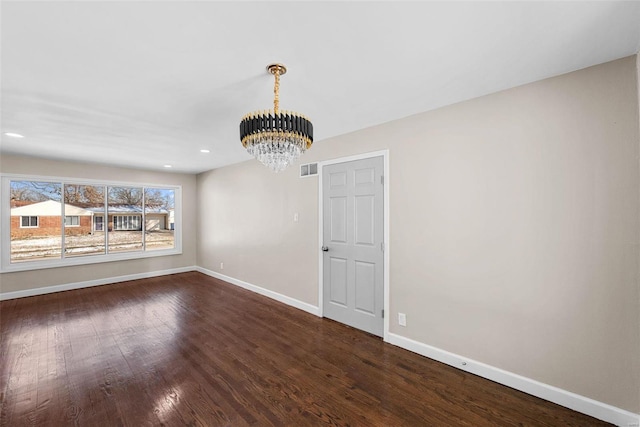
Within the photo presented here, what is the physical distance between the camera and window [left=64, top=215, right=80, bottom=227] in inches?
197

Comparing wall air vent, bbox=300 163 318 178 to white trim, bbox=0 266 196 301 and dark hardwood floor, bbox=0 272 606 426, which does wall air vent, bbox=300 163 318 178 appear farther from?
white trim, bbox=0 266 196 301

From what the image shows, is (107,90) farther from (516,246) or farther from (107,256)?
(107,256)

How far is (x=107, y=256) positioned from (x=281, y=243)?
158 inches

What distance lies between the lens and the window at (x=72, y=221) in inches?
197

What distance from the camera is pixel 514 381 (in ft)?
6.99

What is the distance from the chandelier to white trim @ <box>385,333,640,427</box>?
2.34m

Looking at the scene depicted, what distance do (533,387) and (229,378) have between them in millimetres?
2516

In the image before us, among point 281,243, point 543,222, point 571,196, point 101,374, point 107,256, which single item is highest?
point 571,196

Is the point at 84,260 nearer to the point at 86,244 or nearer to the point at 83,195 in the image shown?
the point at 86,244

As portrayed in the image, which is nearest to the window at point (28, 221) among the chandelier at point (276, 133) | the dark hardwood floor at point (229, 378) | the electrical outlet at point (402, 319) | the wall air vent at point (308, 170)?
the dark hardwood floor at point (229, 378)

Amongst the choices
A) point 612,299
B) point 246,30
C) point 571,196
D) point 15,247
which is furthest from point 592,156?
point 15,247

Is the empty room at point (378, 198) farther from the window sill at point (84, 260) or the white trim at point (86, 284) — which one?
the window sill at point (84, 260)

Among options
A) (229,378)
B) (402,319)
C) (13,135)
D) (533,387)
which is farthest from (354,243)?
(13,135)

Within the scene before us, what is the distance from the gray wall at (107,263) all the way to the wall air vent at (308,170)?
407 centimetres
